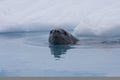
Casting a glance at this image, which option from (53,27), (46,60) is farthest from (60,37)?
(46,60)

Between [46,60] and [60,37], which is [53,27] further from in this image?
[46,60]

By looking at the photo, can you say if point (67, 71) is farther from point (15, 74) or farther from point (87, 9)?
point (87, 9)

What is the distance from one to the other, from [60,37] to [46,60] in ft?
3.02

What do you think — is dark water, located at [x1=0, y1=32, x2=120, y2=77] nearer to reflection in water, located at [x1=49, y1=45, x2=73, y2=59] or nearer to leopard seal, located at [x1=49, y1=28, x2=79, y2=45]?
reflection in water, located at [x1=49, y1=45, x2=73, y2=59]

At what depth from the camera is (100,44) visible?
111 inches

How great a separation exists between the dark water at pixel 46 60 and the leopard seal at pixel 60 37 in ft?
0.52

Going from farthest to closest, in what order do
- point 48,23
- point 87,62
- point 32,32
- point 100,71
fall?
point 32,32
point 48,23
point 87,62
point 100,71

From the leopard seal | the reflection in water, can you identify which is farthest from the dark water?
the leopard seal

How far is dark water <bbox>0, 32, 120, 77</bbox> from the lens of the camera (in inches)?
78.1

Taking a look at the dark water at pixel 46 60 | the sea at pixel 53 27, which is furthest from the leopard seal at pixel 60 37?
the dark water at pixel 46 60

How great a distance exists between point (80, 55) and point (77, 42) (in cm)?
81

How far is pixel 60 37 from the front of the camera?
10.2 feet

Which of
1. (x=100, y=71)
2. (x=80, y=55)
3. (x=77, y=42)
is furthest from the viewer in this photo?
(x=77, y=42)

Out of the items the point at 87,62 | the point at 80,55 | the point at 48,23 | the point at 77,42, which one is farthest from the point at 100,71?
the point at 77,42
